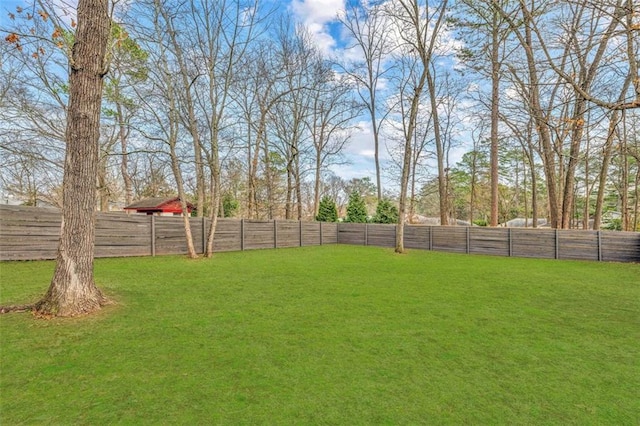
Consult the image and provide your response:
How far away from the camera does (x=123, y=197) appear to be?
59.1ft

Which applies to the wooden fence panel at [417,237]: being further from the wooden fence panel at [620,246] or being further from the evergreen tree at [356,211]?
the wooden fence panel at [620,246]

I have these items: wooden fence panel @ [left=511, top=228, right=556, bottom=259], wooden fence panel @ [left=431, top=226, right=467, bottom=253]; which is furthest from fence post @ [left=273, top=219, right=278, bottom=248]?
wooden fence panel @ [left=511, top=228, right=556, bottom=259]

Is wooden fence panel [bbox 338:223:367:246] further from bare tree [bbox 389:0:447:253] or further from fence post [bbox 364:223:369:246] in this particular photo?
bare tree [bbox 389:0:447:253]

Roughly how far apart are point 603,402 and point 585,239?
9.66 meters

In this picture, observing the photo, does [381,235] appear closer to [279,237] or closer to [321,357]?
[279,237]

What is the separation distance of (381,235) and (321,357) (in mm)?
11142

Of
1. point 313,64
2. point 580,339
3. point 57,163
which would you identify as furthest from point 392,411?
point 313,64

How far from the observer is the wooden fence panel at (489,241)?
10.5 m

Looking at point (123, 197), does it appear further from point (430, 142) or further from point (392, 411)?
point (392, 411)

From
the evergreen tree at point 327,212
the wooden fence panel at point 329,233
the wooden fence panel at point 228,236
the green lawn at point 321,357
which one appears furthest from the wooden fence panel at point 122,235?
the evergreen tree at point 327,212

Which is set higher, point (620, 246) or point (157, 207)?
point (157, 207)

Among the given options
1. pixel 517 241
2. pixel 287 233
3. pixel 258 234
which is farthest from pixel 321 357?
pixel 517 241

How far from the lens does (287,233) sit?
40.7 ft

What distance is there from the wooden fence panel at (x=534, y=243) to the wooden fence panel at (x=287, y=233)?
7685 millimetres
